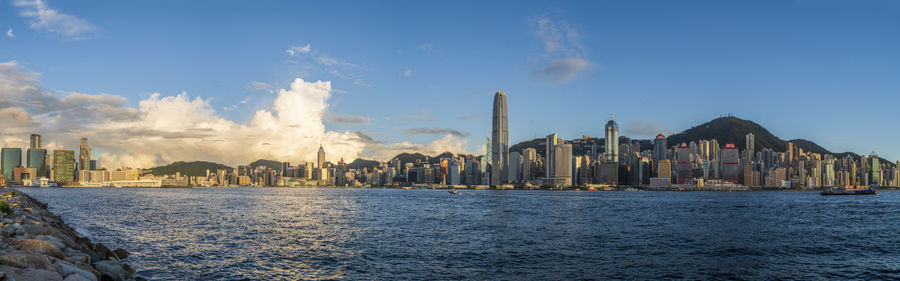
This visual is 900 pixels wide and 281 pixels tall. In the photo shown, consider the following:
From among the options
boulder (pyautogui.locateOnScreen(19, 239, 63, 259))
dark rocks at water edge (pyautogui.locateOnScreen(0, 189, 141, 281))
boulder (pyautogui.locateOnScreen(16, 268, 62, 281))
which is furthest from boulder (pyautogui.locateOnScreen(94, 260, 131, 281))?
boulder (pyautogui.locateOnScreen(16, 268, 62, 281))


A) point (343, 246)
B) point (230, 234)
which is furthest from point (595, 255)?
point (230, 234)

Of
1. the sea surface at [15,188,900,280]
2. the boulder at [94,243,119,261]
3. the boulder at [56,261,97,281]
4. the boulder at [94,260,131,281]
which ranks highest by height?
the boulder at [56,261,97,281]

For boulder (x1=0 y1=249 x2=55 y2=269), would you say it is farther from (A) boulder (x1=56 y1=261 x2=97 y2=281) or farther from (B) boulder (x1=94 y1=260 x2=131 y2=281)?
(B) boulder (x1=94 y1=260 x2=131 y2=281)

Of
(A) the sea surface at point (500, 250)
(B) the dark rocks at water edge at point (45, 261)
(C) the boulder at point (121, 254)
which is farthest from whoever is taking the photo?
(C) the boulder at point (121, 254)

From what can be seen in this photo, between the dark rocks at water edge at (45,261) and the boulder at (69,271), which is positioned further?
the boulder at (69,271)

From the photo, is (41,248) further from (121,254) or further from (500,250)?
(500,250)

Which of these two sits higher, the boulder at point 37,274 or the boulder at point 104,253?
the boulder at point 37,274

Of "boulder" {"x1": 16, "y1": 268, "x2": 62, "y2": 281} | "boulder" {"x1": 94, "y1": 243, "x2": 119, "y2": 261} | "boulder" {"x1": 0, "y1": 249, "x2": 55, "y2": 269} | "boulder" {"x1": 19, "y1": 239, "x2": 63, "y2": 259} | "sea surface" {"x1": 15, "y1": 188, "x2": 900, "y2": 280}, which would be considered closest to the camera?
"boulder" {"x1": 16, "y1": 268, "x2": 62, "y2": 281}

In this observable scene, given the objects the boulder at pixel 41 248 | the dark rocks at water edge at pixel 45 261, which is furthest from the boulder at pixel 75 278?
the boulder at pixel 41 248

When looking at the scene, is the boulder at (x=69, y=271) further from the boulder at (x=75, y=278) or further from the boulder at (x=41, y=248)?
the boulder at (x=41, y=248)
